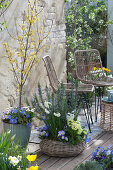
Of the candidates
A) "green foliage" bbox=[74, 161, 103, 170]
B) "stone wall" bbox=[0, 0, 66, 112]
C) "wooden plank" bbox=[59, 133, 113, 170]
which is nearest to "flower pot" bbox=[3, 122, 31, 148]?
"stone wall" bbox=[0, 0, 66, 112]

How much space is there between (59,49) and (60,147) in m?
1.92

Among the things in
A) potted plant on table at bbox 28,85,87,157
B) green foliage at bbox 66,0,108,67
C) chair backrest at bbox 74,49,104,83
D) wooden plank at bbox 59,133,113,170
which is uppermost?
green foliage at bbox 66,0,108,67

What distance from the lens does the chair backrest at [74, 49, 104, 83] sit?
4.82m

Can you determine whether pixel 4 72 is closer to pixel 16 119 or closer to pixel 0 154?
pixel 16 119

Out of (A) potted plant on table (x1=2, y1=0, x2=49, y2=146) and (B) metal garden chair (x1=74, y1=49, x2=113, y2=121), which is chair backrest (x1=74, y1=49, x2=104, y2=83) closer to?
(B) metal garden chair (x1=74, y1=49, x2=113, y2=121)

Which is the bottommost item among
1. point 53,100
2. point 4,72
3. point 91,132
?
point 91,132

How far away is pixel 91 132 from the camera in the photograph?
4074 mm

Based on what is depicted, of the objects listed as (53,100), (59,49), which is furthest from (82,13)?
(53,100)

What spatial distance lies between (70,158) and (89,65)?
7.02 feet

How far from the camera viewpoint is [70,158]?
3.22 metres

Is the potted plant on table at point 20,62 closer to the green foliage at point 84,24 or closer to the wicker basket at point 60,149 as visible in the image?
the wicker basket at point 60,149

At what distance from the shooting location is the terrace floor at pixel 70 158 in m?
3.03

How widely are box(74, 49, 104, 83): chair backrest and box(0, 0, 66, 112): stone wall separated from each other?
256 mm

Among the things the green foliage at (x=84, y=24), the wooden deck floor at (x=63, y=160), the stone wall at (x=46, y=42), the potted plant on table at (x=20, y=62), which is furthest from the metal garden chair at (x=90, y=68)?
the wooden deck floor at (x=63, y=160)
